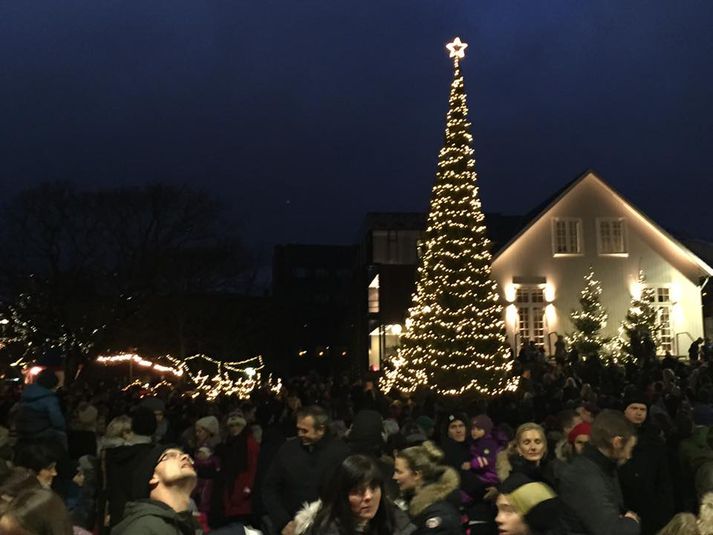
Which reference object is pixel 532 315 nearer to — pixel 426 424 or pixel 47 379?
pixel 426 424

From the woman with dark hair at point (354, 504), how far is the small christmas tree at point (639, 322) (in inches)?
1017

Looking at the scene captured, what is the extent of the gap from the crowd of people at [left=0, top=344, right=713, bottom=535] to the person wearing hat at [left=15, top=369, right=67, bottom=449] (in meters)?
0.01

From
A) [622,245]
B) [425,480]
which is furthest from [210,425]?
[622,245]

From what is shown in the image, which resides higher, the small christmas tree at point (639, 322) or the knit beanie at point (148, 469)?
the small christmas tree at point (639, 322)

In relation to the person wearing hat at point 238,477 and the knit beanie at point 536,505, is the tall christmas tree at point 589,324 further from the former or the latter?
the knit beanie at point 536,505

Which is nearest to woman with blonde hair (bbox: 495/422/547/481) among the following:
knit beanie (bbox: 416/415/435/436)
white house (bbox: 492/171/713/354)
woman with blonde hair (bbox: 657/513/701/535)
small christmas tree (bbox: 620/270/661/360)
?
woman with blonde hair (bbox: 657/513/701/535)

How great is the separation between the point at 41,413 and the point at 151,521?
499 centimetres

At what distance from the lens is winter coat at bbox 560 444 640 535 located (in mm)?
4750

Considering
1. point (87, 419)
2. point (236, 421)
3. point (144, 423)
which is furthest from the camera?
point (87, 419)

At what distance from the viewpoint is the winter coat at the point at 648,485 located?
618 centimetres

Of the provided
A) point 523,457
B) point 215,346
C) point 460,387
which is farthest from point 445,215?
point 215,346

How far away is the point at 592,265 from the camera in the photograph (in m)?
32.8

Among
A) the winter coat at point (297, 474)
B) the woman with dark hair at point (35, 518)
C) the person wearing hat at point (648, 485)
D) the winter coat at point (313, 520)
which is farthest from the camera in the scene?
the person wearing hat at point (648, 485)

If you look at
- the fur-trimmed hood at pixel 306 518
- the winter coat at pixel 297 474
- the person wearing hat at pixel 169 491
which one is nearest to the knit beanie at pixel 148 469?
the person wearing hat at pixel 169 491
